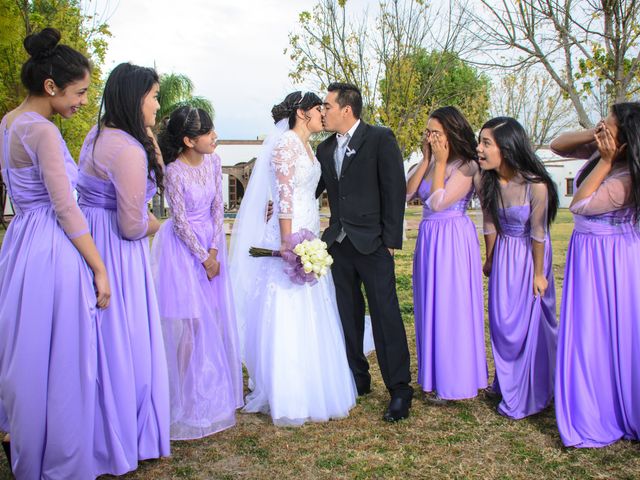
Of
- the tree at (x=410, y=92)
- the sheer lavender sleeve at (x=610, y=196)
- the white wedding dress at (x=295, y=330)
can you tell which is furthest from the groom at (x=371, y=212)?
the tree at (x=410, y=92)

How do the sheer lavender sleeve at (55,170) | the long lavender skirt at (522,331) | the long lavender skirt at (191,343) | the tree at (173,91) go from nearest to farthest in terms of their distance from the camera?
1. the sheer lavender sleeve at (55,170)
2. the long lavender skirt at (191,343)
3. the long lavender skirt at (522,331)
4. the tree at (173,91)

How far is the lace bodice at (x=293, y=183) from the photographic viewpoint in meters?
4.57

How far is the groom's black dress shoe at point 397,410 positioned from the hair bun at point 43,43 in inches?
130

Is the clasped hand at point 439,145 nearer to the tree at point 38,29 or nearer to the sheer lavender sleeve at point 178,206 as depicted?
the sheer lavender sleeve at point 178,206

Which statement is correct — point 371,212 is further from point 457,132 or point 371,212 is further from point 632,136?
point 632,136

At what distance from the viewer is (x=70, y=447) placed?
3301 mm

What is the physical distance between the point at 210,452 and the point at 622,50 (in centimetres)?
784

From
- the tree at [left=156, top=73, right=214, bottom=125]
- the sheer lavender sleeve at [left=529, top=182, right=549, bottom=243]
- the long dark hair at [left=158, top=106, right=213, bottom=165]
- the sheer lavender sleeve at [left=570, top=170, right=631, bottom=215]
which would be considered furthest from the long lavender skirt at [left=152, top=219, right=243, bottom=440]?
the tree at [left=156, top=73, right=214, bottom=125]

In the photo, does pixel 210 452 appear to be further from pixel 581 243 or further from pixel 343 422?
pixel 581 243

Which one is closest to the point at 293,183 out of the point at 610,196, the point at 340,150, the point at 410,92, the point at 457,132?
the point at 340,150

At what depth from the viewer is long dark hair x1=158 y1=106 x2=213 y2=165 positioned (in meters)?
4.44

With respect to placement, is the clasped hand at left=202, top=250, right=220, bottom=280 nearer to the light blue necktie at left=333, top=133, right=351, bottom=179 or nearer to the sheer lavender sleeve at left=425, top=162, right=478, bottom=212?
the light blue necktie at left=333, top=133, right=351, bottom=179

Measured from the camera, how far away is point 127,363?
3.54 meters

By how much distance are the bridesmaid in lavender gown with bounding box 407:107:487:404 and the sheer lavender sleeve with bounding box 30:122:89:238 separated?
274 centimetres
